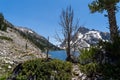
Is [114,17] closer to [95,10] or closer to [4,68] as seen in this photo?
[95,10]

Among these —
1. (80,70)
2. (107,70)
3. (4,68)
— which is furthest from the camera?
(4,68)

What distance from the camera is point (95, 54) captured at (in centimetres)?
1573

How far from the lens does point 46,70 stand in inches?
599

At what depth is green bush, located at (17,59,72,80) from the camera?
1505cm

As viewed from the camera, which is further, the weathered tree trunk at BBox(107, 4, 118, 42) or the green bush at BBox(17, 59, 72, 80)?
the weathered tree trunk at BBox(107, 4, 118, 42)

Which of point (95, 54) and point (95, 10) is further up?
point (95, 10)

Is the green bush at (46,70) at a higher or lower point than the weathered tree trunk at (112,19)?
lower

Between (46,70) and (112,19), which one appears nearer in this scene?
(46,70)

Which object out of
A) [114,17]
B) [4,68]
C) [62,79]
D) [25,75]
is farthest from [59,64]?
[4,68]

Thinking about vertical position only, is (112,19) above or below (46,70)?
above

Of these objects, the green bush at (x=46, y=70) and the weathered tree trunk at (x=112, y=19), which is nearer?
the green bush at (x=46, y=70)

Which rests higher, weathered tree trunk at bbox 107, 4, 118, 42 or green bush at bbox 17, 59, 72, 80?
weathered tree trunk at bbox 107, 4, 118, 42

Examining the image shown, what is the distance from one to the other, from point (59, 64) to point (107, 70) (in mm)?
2855

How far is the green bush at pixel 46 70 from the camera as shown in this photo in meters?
15.0
